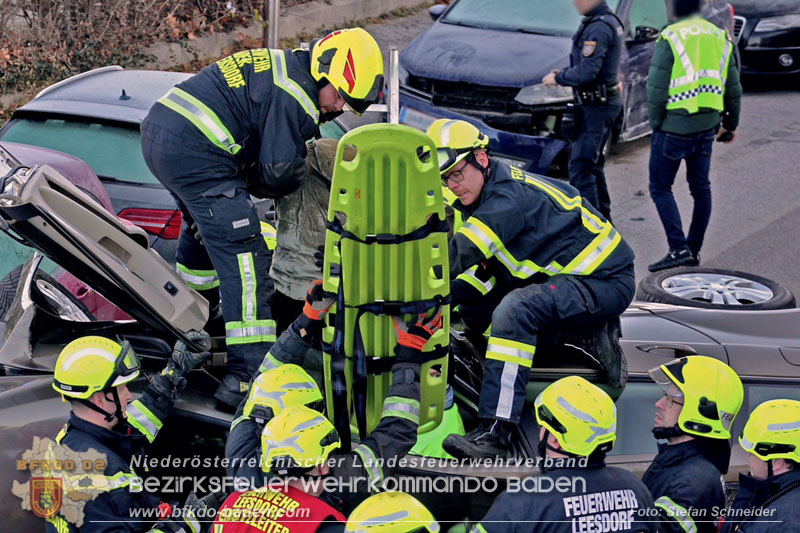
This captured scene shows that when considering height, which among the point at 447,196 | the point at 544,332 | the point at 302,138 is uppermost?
the point at 302,138

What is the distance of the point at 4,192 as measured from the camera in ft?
13.0

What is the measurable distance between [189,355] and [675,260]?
460 centimetres

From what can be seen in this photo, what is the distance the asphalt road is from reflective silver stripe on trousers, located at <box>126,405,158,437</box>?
4.75 metres

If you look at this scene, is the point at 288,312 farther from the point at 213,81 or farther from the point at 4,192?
the point at 4,192

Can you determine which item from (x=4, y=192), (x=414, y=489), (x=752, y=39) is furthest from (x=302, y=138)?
(x=752, y=39)

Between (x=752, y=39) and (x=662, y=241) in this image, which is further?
(x=752, y=39)

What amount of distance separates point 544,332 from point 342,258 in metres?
1.18

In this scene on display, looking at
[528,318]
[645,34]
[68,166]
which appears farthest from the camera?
[645,34]

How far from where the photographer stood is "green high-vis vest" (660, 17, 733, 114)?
24.5ft

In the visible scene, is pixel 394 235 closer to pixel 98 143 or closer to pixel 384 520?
pixel 384 520

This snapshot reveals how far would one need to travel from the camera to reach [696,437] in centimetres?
395

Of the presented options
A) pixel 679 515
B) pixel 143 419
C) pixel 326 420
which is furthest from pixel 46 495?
pixel 679 515

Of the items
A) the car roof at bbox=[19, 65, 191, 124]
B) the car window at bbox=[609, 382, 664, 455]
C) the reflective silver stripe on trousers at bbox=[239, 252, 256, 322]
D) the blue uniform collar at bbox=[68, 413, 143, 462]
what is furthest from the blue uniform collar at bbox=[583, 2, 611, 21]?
the blue uniform collar at bbox=[68, 413, 143, 462]

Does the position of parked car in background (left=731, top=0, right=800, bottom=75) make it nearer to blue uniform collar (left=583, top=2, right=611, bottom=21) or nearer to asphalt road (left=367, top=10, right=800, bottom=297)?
asphalt road (left=367, top=10, right=800, bottom=297)
